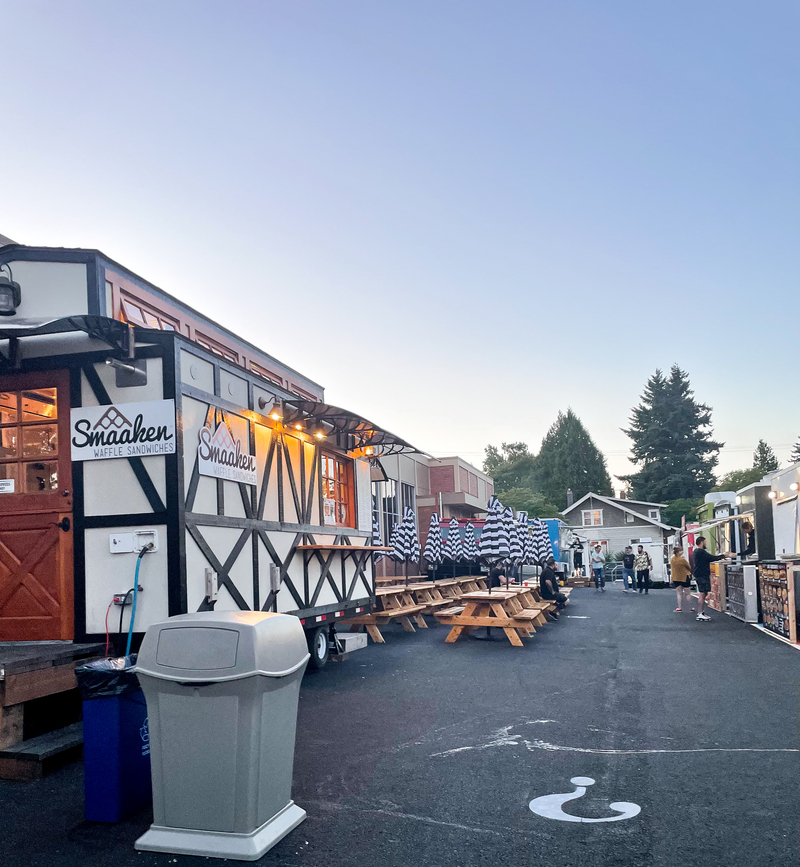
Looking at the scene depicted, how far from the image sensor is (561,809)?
4559 mm

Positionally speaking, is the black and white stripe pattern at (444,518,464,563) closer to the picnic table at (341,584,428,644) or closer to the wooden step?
the picnic table at (341,584,428,644)

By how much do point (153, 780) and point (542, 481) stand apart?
2937 inches

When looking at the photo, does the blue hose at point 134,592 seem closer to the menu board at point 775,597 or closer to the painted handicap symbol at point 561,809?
the painted handicap symbol at point 561,809

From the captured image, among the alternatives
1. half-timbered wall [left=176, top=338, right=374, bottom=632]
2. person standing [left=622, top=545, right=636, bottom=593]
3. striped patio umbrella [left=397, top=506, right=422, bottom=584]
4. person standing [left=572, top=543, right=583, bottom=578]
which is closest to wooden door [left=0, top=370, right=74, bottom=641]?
half-timbered wall [left=176, top=338, right=374, bottom=632]

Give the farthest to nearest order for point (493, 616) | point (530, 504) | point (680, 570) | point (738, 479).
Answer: point (738, 479)
point (530, 504)
point (680, 570)
point (493, 616)

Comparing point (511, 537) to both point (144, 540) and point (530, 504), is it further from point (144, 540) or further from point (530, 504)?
point (530, 504)

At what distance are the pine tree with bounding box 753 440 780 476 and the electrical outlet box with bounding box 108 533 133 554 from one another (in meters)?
93.5

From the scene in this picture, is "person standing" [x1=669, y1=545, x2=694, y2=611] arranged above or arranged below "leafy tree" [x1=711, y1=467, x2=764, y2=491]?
below

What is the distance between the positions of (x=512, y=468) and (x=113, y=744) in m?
82.0

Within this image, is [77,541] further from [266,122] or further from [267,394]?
[266,122]

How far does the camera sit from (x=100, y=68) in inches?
411

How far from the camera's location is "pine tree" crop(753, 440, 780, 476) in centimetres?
9069

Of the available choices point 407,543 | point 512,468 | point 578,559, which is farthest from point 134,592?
point 512,468

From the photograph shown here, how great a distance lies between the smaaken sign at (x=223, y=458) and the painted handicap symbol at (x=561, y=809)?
169 inches
